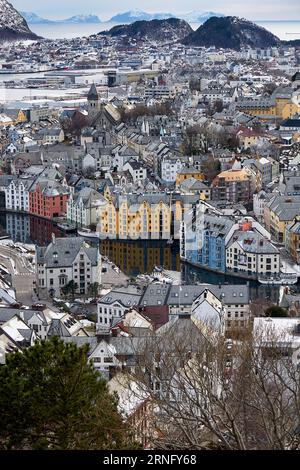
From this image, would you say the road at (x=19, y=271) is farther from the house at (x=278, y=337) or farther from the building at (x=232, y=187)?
the building at (x=232, y=187)

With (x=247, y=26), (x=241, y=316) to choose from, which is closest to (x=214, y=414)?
(x=241, y=316)

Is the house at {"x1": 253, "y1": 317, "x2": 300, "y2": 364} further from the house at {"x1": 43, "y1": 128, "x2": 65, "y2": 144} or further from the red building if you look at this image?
the house at {"x1": 43, "y1": 128, "x2": 65, "y2": 144}

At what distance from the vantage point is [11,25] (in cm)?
4238

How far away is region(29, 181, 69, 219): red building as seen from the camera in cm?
1048

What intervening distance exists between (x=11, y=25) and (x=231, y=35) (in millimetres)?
11247

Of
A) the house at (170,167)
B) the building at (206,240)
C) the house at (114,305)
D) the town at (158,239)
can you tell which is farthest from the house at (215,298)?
the house at (170,167)

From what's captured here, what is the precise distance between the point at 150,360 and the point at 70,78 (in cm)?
2500

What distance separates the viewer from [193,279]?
777 centimetres

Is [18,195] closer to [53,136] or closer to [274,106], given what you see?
[53,136]

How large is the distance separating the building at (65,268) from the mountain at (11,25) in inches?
1371

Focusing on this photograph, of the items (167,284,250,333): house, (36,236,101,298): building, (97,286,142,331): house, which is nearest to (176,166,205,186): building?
(36,236,101,298): building

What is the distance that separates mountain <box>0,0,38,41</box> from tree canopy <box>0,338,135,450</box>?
39227 mm

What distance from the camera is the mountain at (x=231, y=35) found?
3553 cm
